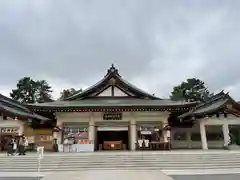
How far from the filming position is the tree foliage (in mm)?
57969

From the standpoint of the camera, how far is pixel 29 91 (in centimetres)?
5891

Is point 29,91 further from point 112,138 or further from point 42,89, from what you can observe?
point 112,138

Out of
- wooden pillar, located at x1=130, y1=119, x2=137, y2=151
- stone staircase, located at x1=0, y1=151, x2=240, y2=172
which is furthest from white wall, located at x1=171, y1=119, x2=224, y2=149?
stone staircase, located at x1=0, y1=151, x2=240, y2=172

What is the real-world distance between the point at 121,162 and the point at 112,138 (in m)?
8.19

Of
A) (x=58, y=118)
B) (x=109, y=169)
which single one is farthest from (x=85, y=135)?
(x=109, y=169)

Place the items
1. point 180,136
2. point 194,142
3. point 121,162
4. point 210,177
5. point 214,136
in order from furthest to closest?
point 180,136 < point 194,142 < point 214,136 < point 121,162 < point 210,177

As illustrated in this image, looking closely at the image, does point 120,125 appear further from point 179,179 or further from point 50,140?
point 179,179

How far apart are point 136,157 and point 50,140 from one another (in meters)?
10.0

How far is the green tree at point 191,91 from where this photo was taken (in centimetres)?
5221

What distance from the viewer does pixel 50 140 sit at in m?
21.9

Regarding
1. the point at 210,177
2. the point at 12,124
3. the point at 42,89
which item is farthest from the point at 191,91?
the point at 210,177

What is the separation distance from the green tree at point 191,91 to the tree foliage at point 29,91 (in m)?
27.8

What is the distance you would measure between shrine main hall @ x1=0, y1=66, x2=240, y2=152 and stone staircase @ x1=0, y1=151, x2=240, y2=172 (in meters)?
4.08

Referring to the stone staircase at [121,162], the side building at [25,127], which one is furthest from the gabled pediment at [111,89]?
the stone staircase at [121,162]
